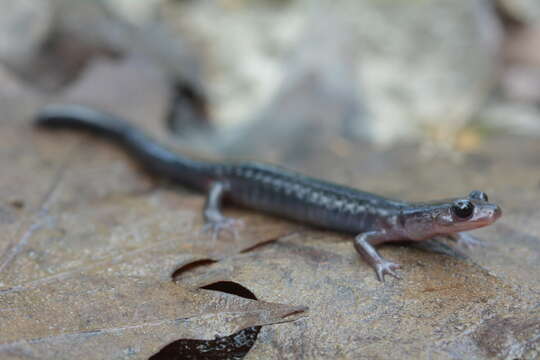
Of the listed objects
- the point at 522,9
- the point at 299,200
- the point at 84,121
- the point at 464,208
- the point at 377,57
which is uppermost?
the point at 522,9

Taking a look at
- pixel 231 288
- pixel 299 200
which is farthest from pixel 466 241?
pixel 231 288

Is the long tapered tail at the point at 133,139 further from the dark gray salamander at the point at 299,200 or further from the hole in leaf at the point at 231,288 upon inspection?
the hole in leaf at the point at 231,288

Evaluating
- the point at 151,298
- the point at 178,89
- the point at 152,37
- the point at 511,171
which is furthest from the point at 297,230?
the point at 152,37

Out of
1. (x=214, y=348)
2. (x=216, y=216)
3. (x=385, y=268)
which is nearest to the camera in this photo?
(x=214, y=348)

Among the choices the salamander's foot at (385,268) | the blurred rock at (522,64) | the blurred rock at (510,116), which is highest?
the blurred rock at (522,64)

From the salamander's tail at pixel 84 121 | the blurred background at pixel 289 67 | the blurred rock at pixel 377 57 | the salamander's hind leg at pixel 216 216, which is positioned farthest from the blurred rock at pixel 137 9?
the salamander's hind leg at pixel 216 216

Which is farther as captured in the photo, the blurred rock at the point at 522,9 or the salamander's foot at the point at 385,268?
the blurred rock at the point at 522,9

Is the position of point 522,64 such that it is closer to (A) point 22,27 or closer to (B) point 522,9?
(B) point 522,9
